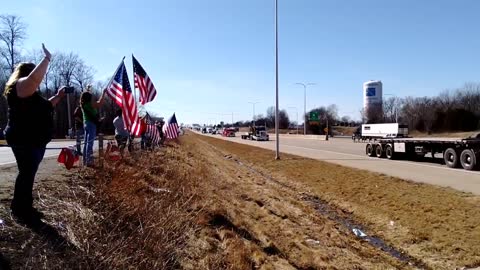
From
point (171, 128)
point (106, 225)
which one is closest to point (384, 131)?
point (171, 128)

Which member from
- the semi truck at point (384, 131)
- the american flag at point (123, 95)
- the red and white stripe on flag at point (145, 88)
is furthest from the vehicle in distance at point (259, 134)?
the american flag at point (123, 95)

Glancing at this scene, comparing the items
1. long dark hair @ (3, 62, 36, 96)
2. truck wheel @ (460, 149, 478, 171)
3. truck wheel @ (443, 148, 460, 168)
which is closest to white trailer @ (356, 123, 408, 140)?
truck wheel @ (443, 148, 460, 168)

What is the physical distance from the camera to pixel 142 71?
43.9 ft

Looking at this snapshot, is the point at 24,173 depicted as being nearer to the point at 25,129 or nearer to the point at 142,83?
the point at 25,129

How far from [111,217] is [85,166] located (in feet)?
12.7

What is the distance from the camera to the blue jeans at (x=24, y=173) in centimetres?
479

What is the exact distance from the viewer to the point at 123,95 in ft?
33.6

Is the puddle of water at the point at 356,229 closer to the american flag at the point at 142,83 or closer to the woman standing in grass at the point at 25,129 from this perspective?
the american flag at the point at 142,83

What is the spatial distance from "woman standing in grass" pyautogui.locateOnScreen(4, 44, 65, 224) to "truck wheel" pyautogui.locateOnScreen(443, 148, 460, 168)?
65.0ft

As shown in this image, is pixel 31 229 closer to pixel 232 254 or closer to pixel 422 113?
pixel 232 254

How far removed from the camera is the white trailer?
60.8 m

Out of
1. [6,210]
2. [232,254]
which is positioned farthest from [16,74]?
[232,254]

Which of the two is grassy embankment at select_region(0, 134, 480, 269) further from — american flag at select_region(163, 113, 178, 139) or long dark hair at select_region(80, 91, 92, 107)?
american flag at select_region(163, 113, 178, 139)

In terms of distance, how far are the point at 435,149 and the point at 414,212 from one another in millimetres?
13633
